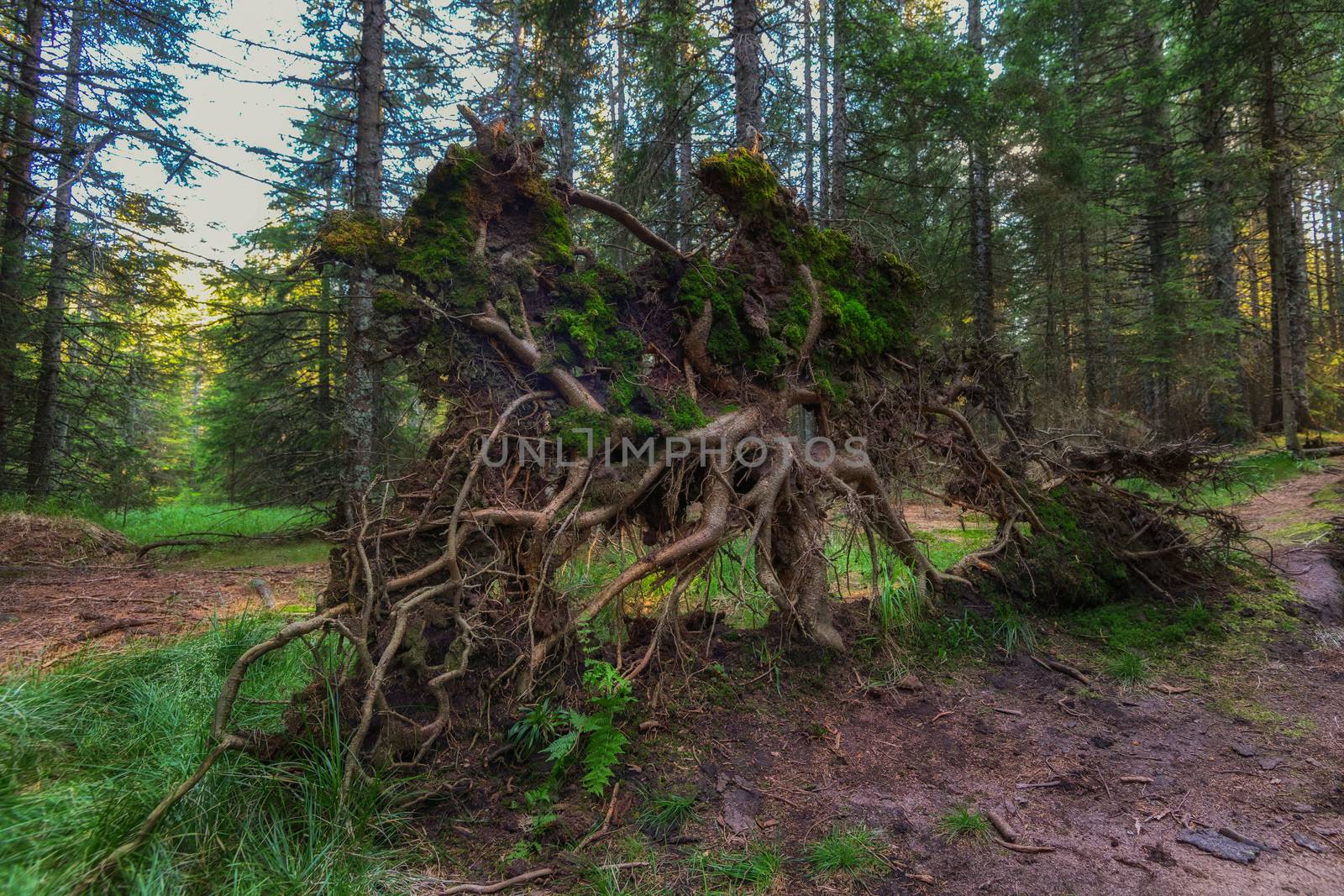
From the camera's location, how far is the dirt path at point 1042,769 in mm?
2344

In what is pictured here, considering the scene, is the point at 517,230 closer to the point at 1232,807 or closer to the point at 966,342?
the point at 966,342

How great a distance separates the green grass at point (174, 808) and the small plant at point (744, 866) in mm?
1165

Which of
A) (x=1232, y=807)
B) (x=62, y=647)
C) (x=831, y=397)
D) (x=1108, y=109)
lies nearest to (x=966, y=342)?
(x=831, y=397)

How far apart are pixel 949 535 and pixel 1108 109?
11919mm

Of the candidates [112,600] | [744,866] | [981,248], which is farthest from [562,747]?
[981,248]

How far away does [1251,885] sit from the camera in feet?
7.26

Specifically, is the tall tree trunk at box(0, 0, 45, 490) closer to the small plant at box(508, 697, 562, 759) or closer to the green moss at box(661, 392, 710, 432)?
the green moss at box(661, 392, 710, 432)

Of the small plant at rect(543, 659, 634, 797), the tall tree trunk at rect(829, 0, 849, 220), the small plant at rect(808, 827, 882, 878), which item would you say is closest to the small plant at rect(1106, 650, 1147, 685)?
the small plant at rect(808, 827, 882, 878)

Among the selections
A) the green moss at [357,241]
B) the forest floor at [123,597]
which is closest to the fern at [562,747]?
the forest floor at [123,597]

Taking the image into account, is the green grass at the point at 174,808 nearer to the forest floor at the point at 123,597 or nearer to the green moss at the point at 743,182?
the forest floor at the point at 123,597

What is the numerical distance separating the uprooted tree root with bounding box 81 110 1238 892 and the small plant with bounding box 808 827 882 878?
1.21 meters

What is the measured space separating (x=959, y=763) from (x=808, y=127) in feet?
36.4

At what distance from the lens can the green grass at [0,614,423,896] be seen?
1859mm

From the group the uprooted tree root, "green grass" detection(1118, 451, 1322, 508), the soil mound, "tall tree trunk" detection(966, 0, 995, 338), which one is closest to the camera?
the uprooted tree root
